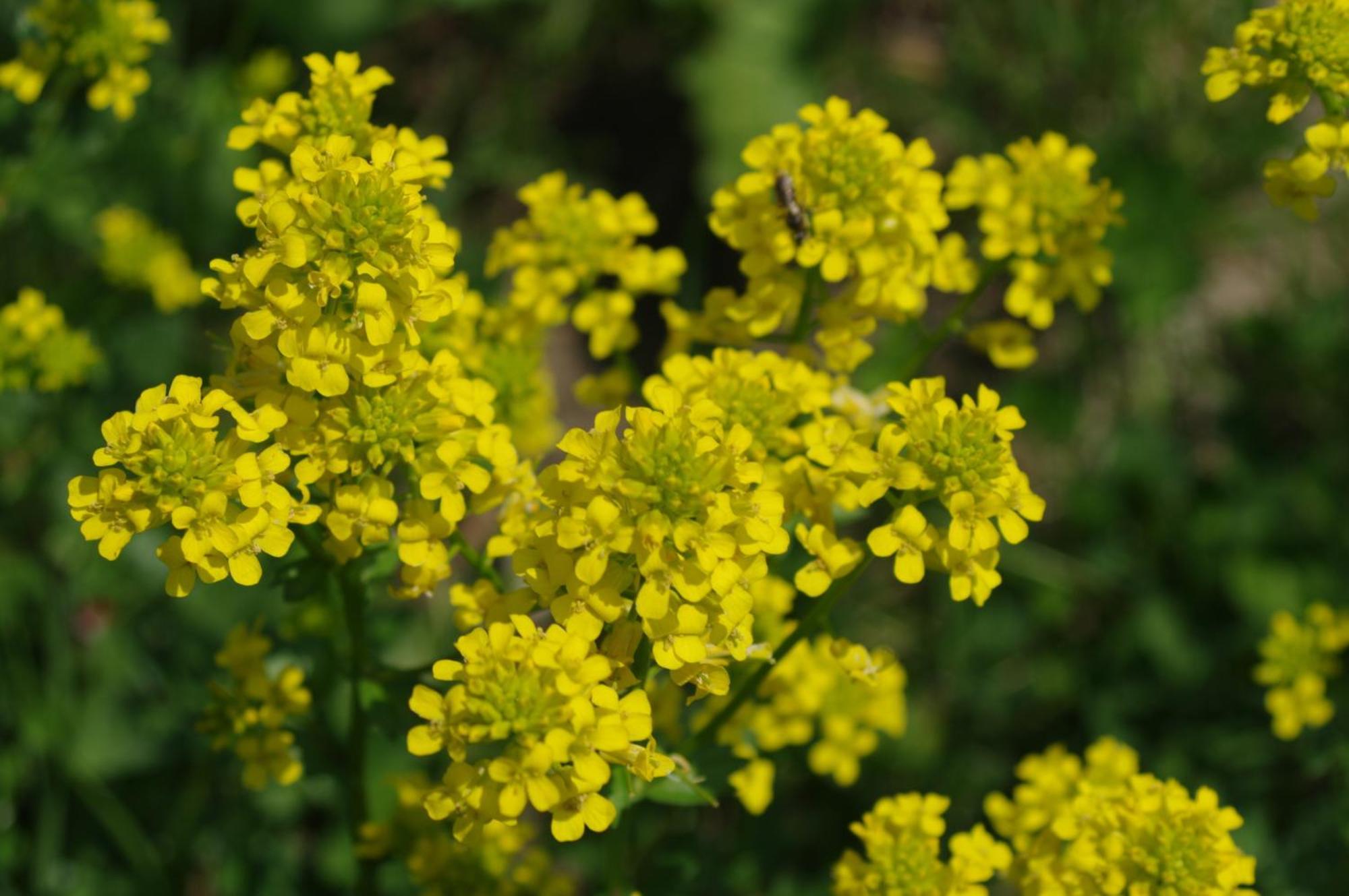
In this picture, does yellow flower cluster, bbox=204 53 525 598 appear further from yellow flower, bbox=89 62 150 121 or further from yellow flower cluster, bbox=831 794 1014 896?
yellow flower, bbox=89 62 150 121

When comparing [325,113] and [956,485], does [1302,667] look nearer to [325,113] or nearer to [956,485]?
[956,485]

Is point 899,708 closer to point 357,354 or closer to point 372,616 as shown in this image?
point 372,616

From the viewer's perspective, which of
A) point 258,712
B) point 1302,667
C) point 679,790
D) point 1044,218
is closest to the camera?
point 679,790

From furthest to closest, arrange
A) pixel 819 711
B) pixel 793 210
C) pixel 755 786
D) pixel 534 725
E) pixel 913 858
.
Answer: pixel 819 711
pixel 755 786
pixel 793 210
pixel 913 858
pixel 534 725

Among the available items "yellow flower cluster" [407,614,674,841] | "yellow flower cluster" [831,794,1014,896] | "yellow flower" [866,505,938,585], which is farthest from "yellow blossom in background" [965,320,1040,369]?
"yellow flower cluster" [407,614,674,841]

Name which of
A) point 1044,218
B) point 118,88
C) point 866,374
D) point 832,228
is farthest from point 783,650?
point 118,88

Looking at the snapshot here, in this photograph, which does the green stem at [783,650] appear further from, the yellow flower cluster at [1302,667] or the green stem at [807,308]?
the yellow flower cluster at [1302,667]
